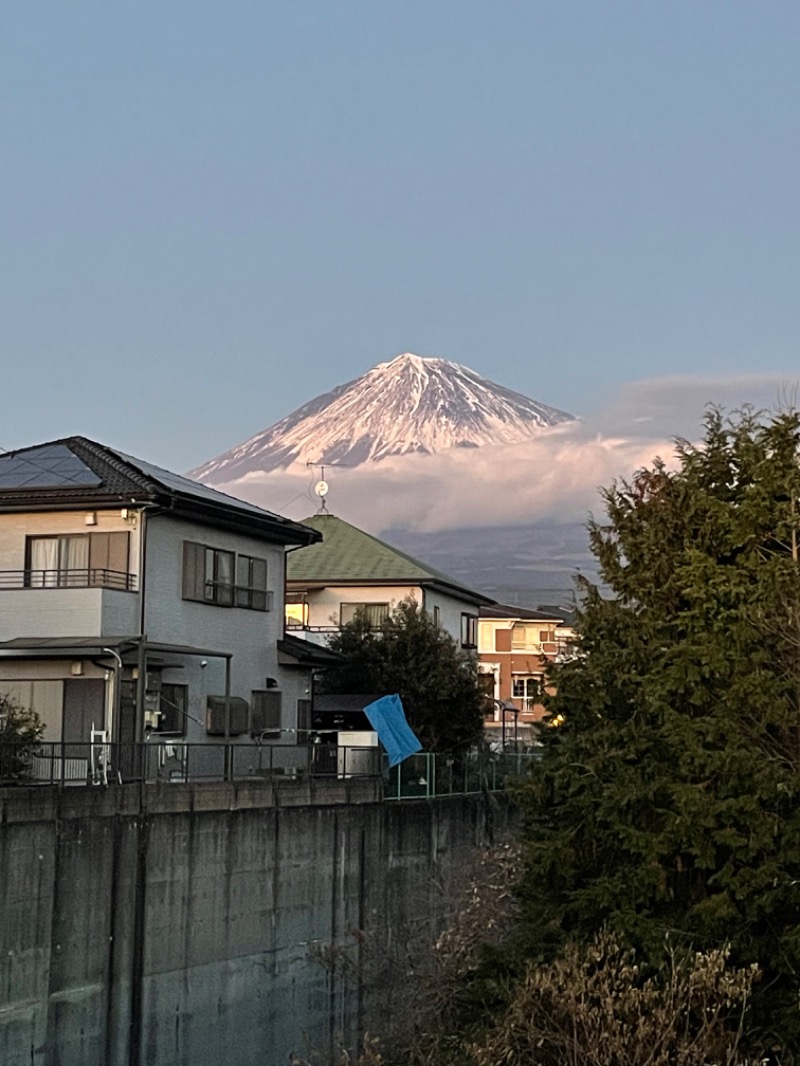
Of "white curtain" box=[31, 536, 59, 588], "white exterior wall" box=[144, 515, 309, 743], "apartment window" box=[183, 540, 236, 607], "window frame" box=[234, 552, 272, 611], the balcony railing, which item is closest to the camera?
the balcony railing

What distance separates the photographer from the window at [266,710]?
3800cm

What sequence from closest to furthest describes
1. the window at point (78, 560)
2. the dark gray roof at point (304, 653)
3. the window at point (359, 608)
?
the window at point (78, 560), the dark gray roof at point (304, 653), the window at point (359, 608)

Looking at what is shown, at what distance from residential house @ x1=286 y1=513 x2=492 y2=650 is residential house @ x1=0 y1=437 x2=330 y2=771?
17394 mm

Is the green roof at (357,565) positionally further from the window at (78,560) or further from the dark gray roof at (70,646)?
the dark gray roof at (70,646)

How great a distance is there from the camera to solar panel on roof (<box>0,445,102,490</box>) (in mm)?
33656

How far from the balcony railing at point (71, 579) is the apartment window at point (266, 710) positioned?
6.32 m

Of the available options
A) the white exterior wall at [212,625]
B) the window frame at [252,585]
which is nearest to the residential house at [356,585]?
the white exterior wall at [212,625]

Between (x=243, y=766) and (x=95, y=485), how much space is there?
684 cm

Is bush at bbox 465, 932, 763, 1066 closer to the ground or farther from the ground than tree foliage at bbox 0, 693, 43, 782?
closer to the ground

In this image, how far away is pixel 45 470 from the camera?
34.7m

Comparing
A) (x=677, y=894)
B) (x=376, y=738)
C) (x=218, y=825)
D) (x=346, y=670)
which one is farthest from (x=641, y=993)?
(x=346, y=670)

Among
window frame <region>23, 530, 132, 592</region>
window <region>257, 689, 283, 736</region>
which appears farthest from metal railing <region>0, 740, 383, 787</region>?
window <region>257, 689, 283, 736</region>

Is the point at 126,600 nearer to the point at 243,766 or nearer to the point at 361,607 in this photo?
the point at 243,766

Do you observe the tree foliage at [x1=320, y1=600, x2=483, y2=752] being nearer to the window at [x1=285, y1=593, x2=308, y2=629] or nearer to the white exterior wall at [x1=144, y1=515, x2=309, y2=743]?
the white exterior wall at [x1=144, y1=515, x2=309, y2=743]
